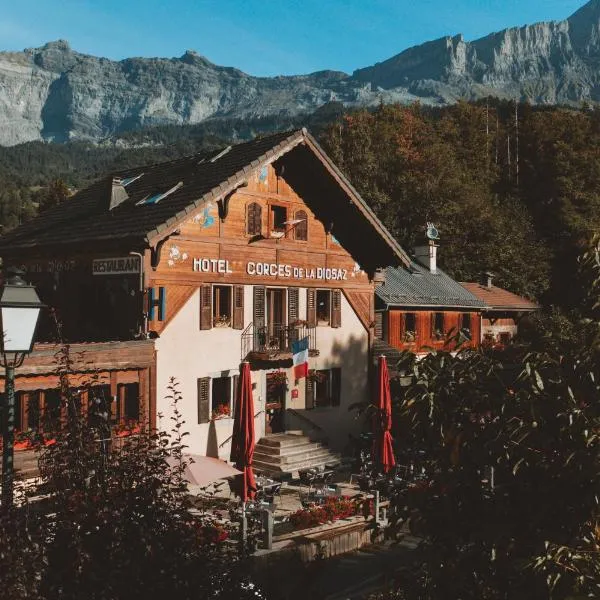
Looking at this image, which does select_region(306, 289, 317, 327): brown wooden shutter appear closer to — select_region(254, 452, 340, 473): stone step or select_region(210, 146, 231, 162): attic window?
select_region(254, 452, 340, 473): stone step

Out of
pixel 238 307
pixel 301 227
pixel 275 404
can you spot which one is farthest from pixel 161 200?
pixel 275 404

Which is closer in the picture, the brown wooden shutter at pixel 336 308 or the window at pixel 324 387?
the window at pixel 324 387

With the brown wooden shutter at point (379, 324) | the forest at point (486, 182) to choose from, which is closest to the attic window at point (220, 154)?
the brown wooden shutter at point (379, 324)

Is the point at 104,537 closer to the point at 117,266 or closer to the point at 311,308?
the point at 117,266

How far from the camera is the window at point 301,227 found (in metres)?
22.4

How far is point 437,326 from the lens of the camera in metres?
32.4

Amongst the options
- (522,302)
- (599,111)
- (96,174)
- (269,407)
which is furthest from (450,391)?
(96,174)

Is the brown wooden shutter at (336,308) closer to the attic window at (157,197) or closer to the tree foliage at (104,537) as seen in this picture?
the attic window at (157,197)

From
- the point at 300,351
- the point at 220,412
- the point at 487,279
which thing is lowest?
the point at 220,412

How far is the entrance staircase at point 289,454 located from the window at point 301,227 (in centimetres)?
645

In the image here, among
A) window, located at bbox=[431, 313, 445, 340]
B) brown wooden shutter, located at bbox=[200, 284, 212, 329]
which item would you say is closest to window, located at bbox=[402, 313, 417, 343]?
window, located at bbox=[431, 313, 445, 340]

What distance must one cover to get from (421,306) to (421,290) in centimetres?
118

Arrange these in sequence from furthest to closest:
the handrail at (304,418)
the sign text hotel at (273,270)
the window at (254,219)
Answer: the handrail at (304,418) < the window at (254,219) < the sign text hotel at (273,270)

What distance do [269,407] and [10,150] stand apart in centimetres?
14731
